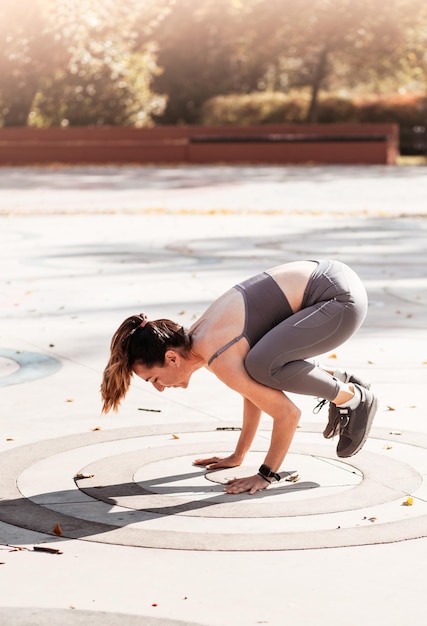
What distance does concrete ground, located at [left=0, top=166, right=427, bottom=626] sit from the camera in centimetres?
403

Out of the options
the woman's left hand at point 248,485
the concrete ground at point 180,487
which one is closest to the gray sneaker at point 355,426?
the concrete ground at point 180,487

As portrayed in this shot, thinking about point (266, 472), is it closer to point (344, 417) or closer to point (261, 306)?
point (344, 417)

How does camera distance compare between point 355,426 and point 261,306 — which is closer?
point 261,306

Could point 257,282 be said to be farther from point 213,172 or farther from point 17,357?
point 213,172

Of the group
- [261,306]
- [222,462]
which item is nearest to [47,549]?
[222,462]

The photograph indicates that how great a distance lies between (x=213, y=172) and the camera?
37.3 m

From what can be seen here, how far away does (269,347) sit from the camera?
5.31m

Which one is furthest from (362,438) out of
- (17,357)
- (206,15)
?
(206,15)

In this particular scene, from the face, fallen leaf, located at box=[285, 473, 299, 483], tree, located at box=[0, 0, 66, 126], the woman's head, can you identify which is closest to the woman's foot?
fallen leaf, located at box=[285, 473, 299, 483]

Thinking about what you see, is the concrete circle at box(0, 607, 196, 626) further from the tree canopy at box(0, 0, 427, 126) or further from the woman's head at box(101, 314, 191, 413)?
the tree canopy at box(0, 0, 427, 126)

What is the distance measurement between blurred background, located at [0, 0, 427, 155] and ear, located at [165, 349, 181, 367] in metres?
37.4

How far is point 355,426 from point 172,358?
95 centimetres

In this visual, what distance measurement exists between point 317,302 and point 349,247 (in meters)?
11.2

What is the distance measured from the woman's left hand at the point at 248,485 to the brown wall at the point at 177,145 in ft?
126
